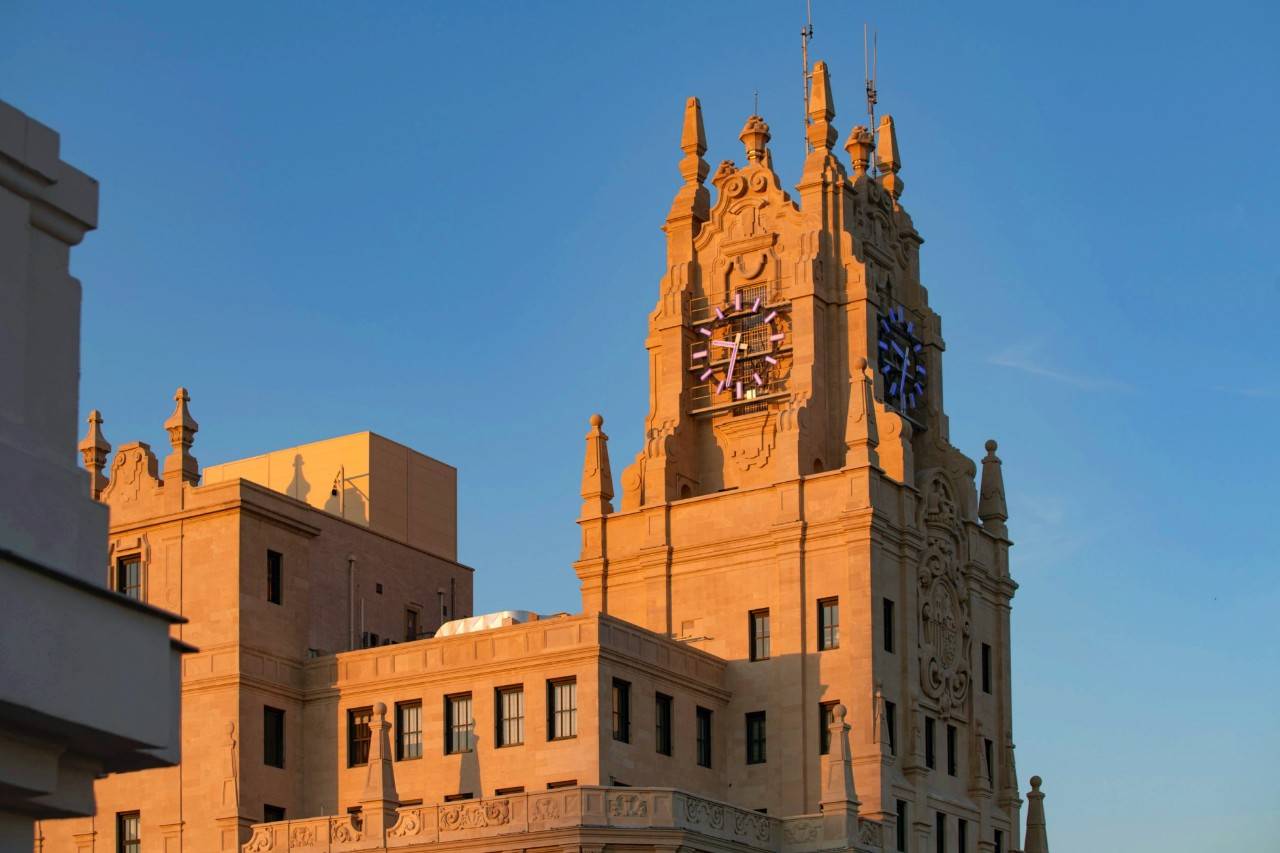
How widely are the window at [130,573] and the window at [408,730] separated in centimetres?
1008

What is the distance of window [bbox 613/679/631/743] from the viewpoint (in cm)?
Result: 6644

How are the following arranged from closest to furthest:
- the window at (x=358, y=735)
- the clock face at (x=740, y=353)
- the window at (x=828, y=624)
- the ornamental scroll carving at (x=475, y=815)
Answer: the ornamental scroll carving at (x=475, y=815) < the window at (x=358, y=735) < the window at (x=828, y=624) < the clock face at (x=740, y=353)

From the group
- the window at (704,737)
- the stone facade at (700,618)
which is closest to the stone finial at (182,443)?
the stone facade at (700,618)

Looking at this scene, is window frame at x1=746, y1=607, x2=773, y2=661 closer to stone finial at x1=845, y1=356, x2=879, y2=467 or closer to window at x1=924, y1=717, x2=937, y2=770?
stone finial at x1=845, y1=356, x2=879, y2=467

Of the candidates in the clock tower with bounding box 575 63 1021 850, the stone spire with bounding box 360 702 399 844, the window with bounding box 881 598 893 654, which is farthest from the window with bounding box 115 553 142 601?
the window with bounding box 881 598 893 654

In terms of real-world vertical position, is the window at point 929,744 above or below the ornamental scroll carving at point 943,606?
below

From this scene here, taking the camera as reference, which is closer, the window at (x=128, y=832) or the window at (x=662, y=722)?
the window at (x=662, y=722)

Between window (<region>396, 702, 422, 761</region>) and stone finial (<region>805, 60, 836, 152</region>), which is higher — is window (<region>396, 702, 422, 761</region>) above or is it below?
below

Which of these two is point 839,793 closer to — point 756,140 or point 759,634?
point 759,634

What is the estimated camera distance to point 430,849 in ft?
209

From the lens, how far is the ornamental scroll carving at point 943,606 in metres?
74.5

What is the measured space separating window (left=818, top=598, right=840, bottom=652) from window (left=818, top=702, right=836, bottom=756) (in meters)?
1.80

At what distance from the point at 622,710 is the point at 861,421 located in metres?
13.4

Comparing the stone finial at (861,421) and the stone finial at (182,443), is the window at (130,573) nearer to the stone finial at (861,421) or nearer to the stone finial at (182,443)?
the stone finial at (182,443)
